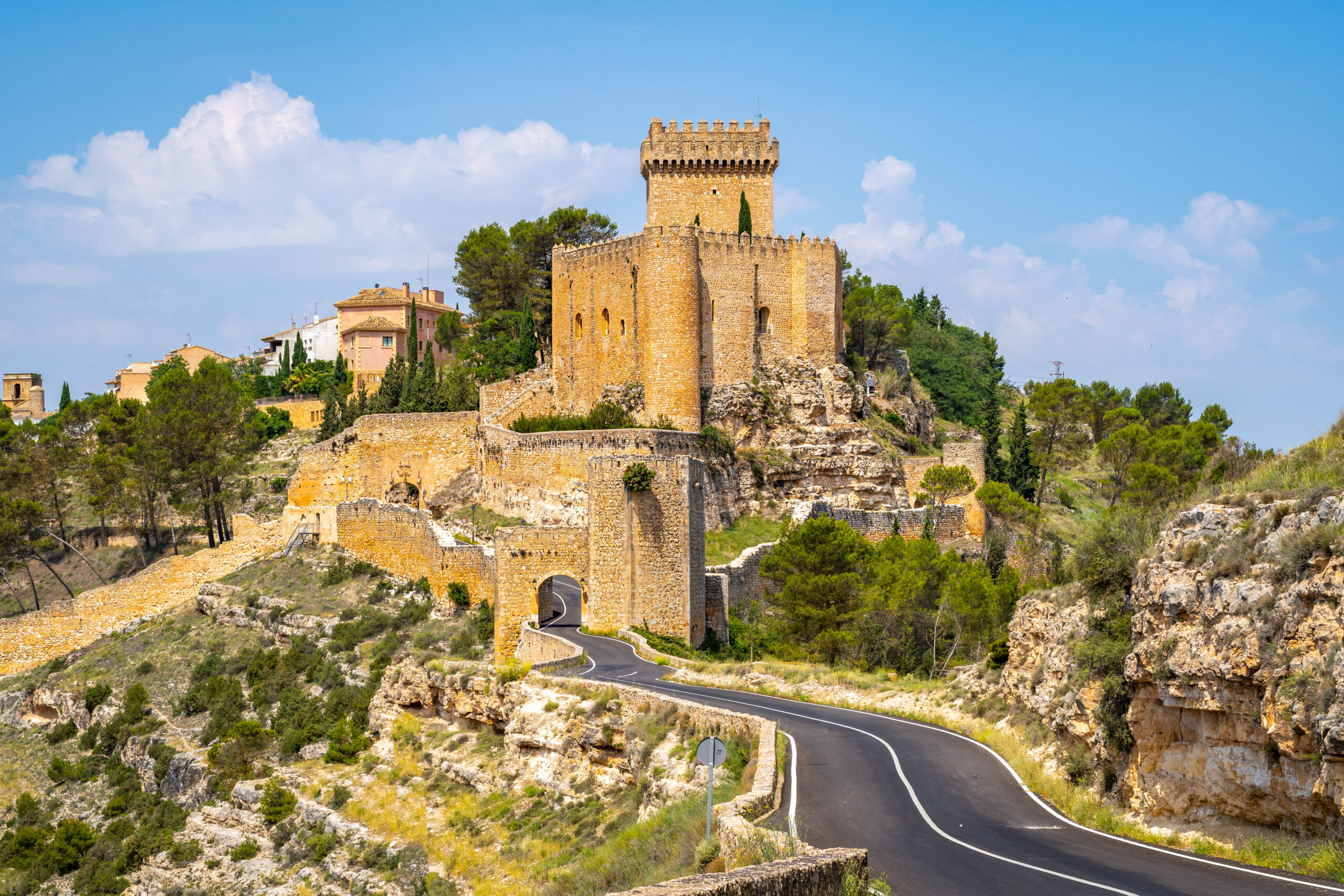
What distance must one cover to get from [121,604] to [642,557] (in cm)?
2081

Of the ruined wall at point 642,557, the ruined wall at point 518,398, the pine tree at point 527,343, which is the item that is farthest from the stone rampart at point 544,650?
the pine tree at point 527,343

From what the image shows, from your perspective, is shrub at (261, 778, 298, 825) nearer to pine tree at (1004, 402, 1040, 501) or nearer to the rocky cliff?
the rocky cliff

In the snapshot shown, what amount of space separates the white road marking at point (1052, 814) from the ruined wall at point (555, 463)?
16668mm

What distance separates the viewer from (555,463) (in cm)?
3762

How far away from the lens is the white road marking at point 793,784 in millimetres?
11000

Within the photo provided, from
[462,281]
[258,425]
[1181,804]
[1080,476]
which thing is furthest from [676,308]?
[1181,804]

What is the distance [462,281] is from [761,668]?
37773 millimetres

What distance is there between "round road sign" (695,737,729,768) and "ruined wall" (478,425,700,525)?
24879 mm

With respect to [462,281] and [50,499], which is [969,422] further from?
[50,499]

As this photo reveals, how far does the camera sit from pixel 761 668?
22.9 m

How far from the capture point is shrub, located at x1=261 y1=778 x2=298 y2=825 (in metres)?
23.7

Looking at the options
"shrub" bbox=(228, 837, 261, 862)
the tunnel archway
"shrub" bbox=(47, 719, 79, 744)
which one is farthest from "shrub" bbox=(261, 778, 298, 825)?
"shrub" bbox=(47, 719, 79, 744)

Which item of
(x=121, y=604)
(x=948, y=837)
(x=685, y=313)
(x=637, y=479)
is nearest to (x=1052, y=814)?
(x=948, y=837)

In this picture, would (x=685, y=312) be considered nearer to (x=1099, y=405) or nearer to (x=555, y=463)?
(x=555, y=463)
